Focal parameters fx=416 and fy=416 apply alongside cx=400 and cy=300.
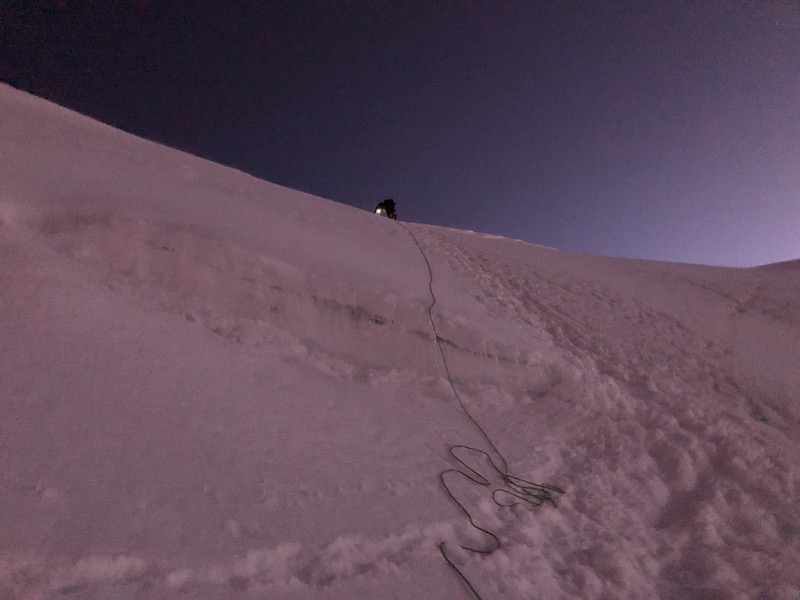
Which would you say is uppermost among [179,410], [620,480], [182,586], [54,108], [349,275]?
[54,108]

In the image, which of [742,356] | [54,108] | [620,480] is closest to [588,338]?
[742,356]

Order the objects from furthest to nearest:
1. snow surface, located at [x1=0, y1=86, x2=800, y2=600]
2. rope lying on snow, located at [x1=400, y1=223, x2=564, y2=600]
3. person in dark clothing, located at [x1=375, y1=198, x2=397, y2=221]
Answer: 1. person in dark clothing, located at [x1=375, y1=198, x2=397, y2=221]
2. rope lying on snow, located at [x1=400, y1=223, x2=564, y2=600]
3. snow surface, located at [x1=0, y1=86, x2=800, y2=600]

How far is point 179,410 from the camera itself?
1672 mm

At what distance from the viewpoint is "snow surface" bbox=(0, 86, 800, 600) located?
4.12ft

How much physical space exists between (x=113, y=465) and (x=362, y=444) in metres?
0.96

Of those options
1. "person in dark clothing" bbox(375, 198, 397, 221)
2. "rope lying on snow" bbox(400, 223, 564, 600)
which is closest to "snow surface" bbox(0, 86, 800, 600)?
"rope lying on snow" bbox(400, 223, 564, 600)

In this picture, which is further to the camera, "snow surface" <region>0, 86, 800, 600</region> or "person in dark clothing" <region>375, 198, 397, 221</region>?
"person in dark clothing" <region>375, 198, 397, 221</region>

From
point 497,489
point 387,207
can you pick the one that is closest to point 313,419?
point 497,489

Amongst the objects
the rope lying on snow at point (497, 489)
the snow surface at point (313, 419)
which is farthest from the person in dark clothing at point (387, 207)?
the rope lying on snow at point (497, 489)

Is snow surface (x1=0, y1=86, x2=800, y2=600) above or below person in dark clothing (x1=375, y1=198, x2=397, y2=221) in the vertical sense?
below

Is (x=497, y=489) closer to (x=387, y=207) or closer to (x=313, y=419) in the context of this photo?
(x=313, y=419)

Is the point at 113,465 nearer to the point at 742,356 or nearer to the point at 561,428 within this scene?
the point at 561,428

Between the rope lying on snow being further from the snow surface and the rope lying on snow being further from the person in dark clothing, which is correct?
the person in dark clothing

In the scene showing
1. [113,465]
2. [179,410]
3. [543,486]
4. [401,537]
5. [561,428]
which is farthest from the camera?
[561,428]
